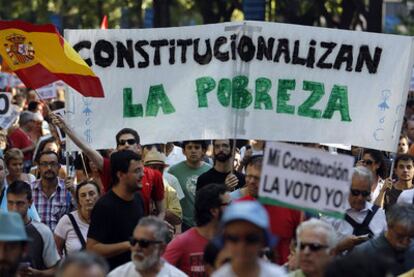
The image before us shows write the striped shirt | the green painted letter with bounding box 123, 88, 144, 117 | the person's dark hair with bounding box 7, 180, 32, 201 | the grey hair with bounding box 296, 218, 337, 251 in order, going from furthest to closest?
the green painted letter with bounding box 123, 88, 144, 117
the striped shirt
the person's dark hair with bounding box 7, 180, 32, 201
the grey hair with bounding box 296, 218, 337, 251

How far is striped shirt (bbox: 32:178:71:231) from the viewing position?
12.5 meters

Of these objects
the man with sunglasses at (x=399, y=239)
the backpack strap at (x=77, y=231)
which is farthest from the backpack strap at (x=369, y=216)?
the backpack strap at (x=77, y=231)

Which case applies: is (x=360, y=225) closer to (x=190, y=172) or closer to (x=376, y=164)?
(x=376, y=164)

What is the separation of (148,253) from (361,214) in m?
2.34

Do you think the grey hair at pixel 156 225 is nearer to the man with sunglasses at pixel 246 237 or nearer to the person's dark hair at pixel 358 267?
the man with sunglasses at pixel 246 237

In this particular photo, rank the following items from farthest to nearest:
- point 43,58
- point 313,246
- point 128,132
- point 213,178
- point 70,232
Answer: point 43,58, point 213,178, point 128,132, point 70,232, point 313,246

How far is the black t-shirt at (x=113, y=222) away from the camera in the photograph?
9.84m

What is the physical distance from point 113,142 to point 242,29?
1.49m

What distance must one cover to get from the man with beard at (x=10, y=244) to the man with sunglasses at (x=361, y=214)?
2.98 meters

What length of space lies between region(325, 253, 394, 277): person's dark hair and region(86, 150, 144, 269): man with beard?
11.8 feet

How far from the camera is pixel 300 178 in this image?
800 centimetres

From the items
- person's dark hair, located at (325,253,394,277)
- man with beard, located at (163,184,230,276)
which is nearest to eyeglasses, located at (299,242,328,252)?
man with beard, located at (163,184,230,276)

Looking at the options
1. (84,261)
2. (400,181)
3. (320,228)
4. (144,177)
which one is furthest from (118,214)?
(400,181)

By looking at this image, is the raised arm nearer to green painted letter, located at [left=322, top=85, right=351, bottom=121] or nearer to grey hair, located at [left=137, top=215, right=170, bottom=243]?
grey hair, located at [left=137, top=215, right=170, bottom=243]
